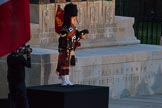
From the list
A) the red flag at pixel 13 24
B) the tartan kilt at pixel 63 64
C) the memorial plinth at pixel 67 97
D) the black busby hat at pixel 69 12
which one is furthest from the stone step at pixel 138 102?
the red flag at pixel 13 24

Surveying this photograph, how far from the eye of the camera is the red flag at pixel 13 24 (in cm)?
398

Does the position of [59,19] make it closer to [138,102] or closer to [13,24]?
[138,102]

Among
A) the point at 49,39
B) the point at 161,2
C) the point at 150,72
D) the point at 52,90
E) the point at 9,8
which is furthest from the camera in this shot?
the point at 161,2

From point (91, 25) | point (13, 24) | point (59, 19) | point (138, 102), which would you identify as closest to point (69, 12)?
point (59, 19)

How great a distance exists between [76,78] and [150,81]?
232 cm

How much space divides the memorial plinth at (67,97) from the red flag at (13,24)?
5217 mm

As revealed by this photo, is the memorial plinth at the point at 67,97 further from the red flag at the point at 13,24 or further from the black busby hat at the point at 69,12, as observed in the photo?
the red flag at the point at 13,24

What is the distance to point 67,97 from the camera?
9.27 metres

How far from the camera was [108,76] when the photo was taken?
1217 centimetres

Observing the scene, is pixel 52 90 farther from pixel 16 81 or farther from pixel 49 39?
pixel 49 39

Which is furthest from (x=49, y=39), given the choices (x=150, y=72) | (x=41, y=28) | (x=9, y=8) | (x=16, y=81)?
(x=9, y=8)

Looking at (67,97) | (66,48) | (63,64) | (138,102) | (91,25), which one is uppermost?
(91,25)

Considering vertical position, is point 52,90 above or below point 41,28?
below

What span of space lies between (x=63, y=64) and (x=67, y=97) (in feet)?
3.11
